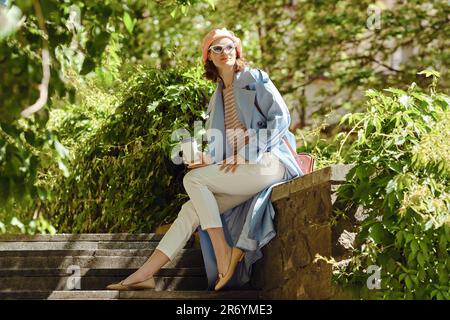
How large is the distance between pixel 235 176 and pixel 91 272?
116 cm

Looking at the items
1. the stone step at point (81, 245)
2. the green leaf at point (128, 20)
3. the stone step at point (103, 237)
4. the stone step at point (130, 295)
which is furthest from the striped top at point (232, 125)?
the green leaf at point (128, 20)

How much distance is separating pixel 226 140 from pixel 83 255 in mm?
1309

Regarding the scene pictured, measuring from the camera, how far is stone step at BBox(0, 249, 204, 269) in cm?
719

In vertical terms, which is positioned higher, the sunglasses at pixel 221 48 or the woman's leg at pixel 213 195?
the sunglasses at pixel 221 48

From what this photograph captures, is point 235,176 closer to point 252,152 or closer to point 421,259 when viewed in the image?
point 252,152

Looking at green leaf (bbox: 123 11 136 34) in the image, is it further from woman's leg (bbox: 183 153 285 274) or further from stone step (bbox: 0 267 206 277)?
stone step (bbox: 0 267 206 277)

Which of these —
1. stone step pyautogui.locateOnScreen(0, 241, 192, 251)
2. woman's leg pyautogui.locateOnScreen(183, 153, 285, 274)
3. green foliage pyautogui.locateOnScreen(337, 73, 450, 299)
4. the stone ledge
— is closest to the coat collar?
woman's leg pyautogui.locateOnScreen(183, 153, 285, 274)

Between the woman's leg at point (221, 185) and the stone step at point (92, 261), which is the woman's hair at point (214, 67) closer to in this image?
the woman's leg at point (221, 185)

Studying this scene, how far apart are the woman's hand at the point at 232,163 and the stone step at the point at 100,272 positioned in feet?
2.87

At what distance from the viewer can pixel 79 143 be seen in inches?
373

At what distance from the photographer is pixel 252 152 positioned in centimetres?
667

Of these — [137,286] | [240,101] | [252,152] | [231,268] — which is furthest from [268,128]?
[137,286]

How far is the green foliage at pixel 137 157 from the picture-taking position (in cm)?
844

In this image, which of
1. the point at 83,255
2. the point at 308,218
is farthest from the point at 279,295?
the point at 83,255
